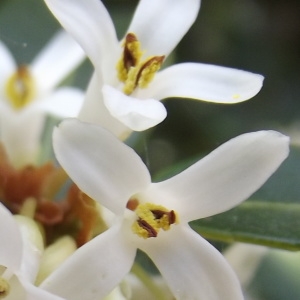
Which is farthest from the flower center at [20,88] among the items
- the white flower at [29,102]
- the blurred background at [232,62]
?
the blurred background at [232,62]

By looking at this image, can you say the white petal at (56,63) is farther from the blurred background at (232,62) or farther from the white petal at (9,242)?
the white petal at (9,242)

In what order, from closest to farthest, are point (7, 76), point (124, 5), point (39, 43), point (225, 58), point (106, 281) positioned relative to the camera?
point (106, 281)
point (7, 76)
point (39, 43)
point (124, 5)
point (225, 58)

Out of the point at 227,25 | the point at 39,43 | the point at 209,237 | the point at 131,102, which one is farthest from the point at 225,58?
the point at 131,102

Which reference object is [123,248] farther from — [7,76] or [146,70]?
[7,76]

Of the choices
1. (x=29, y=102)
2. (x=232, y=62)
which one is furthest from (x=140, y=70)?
(x=232, y=62)

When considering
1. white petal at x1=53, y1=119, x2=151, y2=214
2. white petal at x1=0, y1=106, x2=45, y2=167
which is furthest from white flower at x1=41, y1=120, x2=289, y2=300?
white petal at x1=0, y1=106, x2=45, y2=167
